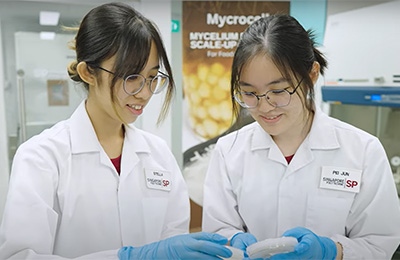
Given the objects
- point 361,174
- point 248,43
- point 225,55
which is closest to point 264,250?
point 361,174

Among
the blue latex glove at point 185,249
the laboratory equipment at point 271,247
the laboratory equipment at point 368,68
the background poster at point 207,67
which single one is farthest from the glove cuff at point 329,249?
the background poster at point 207,67

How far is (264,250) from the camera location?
0.89 metres

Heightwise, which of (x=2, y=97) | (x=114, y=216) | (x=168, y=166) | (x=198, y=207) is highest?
(x=2, y=97)

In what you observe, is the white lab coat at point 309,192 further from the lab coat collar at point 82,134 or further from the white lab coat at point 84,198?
→ the lab coat collar at point 82,134

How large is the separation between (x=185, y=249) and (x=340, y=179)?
1.74 ft

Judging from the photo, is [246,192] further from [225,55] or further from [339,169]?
[225,55]

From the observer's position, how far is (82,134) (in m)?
1.13

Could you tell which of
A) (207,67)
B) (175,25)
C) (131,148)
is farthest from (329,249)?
(207,67)

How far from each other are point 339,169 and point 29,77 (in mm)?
1980

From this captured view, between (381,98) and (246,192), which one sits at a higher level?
(381,98)

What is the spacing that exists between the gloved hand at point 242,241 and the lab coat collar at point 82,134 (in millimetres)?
515

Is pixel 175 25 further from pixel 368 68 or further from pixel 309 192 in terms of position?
pixel 309 192

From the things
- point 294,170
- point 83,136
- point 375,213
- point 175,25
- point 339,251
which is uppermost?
point 175,25

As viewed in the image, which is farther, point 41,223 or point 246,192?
point 246,192
